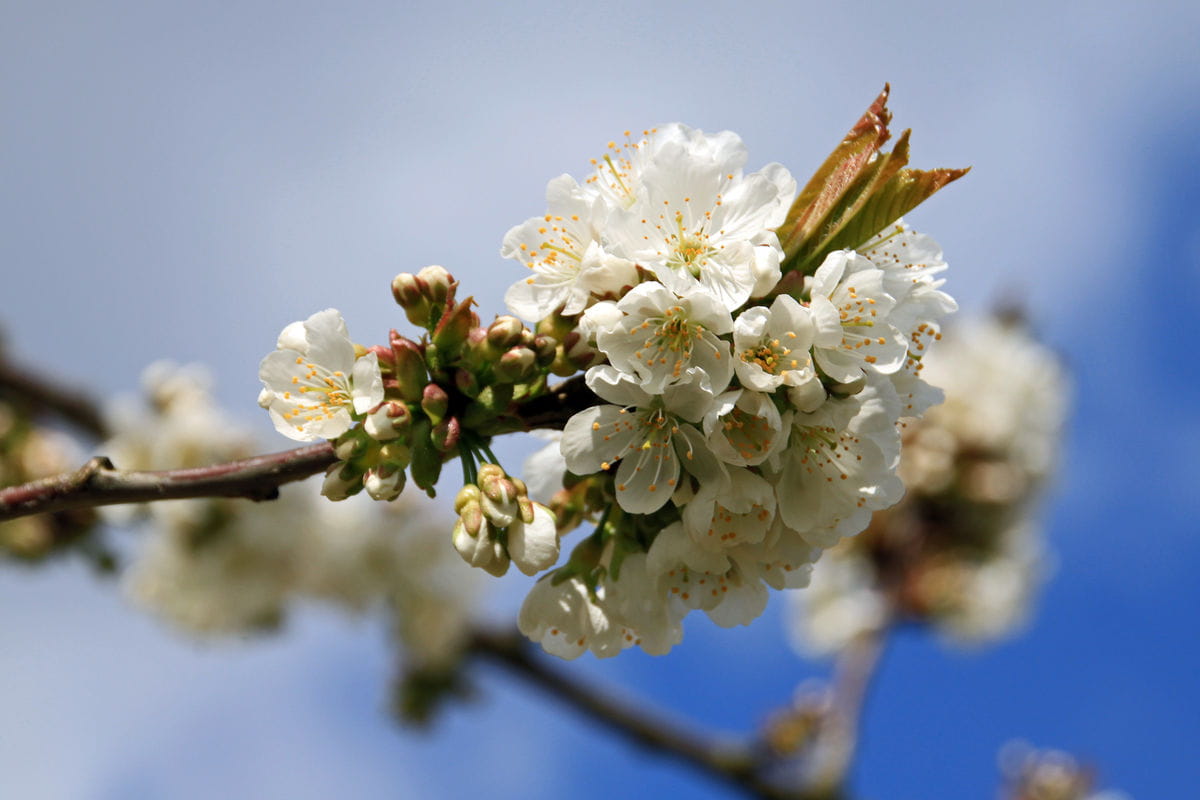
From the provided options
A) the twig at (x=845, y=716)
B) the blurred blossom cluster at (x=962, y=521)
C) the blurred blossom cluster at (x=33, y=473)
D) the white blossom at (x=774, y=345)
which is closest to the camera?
the white blossom at (x=774, y=345)

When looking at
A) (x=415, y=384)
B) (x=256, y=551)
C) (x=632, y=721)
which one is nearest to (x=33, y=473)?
(x=256, y=551)

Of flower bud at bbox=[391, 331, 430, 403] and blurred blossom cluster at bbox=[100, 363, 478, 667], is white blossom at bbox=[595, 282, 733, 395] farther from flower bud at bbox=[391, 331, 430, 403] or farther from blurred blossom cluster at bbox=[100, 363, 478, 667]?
blurred blossom cluster at bbox=[100, 363, 478, 667]

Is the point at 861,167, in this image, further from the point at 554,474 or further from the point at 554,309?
the point at 554,474

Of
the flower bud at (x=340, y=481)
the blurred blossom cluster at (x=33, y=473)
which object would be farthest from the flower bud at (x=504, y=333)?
the blurred blossom cluster at (x=33, y=473)

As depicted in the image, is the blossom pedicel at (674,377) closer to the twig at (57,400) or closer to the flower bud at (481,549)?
the flower bud at (481,549)

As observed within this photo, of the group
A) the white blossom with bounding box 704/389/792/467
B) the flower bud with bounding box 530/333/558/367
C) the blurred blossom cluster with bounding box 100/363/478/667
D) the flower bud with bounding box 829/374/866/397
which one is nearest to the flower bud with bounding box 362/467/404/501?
the flower bud with bounding box 530/333/558/367

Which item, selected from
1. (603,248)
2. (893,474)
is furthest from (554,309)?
(893,474)
